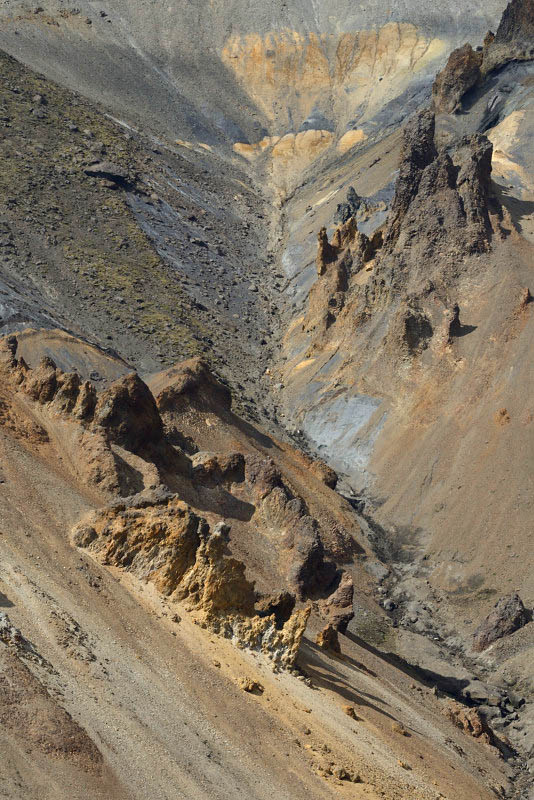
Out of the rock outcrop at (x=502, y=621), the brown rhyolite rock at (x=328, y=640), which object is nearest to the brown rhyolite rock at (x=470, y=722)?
the brown rhyolite rock at (x=328, y=640)

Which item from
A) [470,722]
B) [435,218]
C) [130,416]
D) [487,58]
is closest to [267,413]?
[435,218]

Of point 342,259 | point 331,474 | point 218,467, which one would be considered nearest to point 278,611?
point 218,467

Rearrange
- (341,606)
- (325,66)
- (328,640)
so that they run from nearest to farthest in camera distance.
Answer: (328,640)
(341,606)
(325,66)

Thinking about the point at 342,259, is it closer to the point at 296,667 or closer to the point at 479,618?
the point at 479,618

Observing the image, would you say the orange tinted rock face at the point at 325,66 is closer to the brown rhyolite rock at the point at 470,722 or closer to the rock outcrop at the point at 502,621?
the rock outcrop at the point at 502,621

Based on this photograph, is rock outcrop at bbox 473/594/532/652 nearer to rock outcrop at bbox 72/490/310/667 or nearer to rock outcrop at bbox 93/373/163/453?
rock outcrop at bbox 93/373/163/453

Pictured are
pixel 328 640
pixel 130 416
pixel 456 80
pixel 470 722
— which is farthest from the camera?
pixel 456 80

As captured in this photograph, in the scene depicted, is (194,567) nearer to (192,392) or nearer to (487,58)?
(192,392)

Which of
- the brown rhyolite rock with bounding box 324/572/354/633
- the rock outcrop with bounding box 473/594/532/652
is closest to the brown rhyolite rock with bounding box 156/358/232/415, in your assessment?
the brown rhyolite rock with bounding box 324/572/354/633
